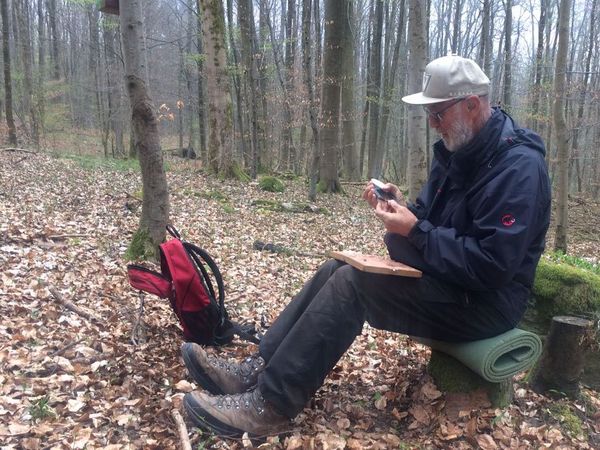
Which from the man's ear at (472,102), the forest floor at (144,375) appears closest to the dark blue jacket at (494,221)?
the man's ear at (472,102)

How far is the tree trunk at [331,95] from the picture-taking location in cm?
1360

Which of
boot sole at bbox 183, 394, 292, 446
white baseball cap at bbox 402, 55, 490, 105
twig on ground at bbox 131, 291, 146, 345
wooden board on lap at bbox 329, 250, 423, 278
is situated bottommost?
boot sole at bbox 183, 394, 292, 446

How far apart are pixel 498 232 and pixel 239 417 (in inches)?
60.5

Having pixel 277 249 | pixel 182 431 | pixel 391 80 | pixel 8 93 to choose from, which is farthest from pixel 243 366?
pixel 391 80

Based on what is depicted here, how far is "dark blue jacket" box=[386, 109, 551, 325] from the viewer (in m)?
2.16

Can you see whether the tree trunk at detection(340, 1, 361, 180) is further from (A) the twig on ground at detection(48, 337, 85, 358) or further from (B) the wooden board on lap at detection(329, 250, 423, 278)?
(B) the wooden board on lap at detection(329, 250, 423, 278)

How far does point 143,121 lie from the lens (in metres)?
4.57

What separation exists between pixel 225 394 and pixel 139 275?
1124mm

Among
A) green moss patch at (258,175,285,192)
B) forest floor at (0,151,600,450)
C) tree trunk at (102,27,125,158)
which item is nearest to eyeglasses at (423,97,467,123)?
forest floor at (0,151,600,450)

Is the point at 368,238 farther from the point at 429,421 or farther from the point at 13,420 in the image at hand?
the point at 13,420

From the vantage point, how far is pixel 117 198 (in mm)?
8797

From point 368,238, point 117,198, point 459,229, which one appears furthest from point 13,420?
point 368,238

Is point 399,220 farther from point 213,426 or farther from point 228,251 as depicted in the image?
point 228,251

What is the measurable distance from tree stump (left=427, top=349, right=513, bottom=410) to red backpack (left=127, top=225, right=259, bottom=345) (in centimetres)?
130
